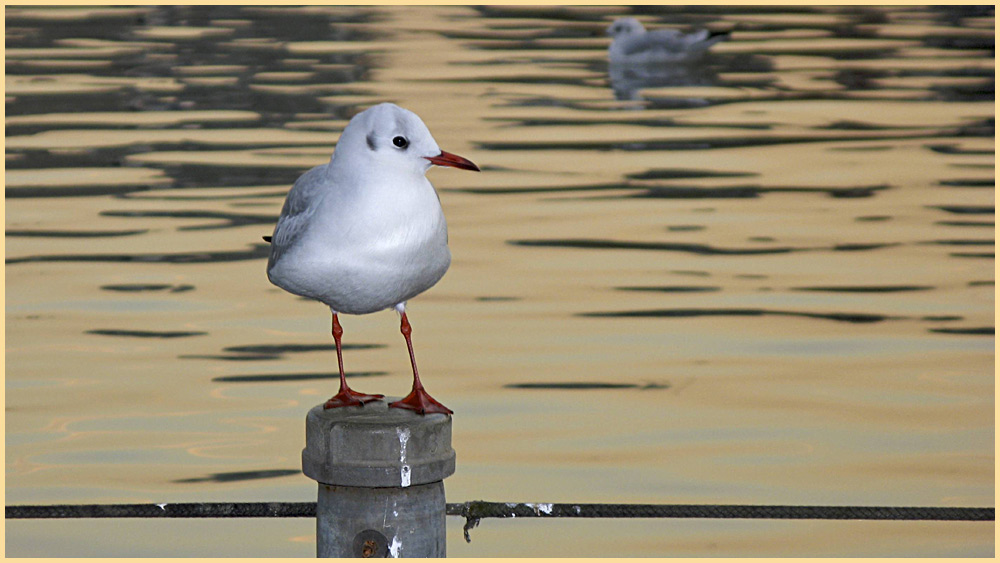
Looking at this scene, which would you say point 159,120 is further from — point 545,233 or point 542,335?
point 542,335

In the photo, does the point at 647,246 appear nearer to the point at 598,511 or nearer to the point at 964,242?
the point at 964,242

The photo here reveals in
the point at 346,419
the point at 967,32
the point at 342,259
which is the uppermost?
the point at 342,259

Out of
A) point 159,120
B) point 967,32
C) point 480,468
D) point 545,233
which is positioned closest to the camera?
point 480,468

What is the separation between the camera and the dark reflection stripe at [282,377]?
8.34m

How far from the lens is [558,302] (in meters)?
9.78

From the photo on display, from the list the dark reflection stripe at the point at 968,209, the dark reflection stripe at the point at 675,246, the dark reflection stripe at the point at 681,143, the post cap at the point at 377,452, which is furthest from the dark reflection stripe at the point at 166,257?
the post cap at the point at 377,452

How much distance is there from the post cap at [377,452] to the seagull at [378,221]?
226 millimetres

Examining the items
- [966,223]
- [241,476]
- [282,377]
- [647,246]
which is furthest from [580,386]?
[966,223]

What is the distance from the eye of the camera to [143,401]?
8.15 metres

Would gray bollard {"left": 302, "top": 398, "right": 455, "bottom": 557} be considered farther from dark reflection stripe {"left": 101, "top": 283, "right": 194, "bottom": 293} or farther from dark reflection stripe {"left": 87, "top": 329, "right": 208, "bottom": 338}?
dark reflection stripe {"left": 101, "top": 283, "right": 194, "bottom": 293}

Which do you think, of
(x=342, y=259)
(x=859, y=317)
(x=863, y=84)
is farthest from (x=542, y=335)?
(x=863, y=84)

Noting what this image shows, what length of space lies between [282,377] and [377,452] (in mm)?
4313

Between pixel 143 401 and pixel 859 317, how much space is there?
4095 mm

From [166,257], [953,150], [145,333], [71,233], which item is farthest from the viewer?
[953,150]
